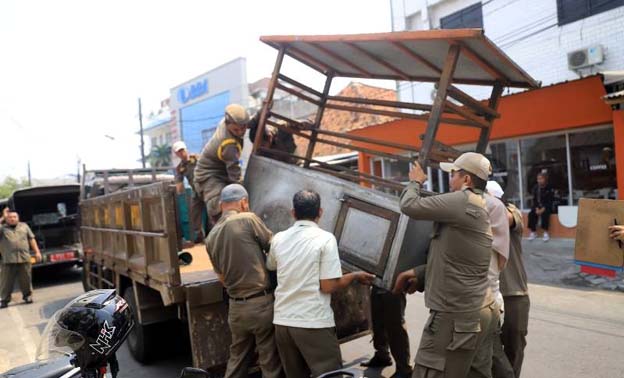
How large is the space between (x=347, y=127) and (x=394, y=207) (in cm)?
1721

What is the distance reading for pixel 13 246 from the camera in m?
8.07

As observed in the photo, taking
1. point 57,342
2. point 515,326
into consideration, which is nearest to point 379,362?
point 515,326

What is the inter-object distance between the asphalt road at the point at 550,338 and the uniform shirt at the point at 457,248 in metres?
1.73

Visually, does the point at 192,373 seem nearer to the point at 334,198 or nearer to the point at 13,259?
the point at 334,198

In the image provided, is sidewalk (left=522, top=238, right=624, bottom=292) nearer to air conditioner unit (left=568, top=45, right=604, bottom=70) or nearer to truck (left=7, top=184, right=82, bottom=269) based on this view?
air conditioner unit (left=568, top=45, right=604, bottom=70)

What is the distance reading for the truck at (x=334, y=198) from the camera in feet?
10.2

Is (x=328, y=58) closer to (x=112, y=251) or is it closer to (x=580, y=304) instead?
(x=112, y=251)

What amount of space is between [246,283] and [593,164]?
893cm

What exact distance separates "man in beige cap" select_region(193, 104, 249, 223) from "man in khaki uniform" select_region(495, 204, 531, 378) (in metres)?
2.26

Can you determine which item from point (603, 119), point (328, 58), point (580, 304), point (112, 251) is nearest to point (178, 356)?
point (112, 251)

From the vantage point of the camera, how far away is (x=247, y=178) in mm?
4148

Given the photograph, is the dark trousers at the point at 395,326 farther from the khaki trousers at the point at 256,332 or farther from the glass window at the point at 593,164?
the glass window at the point at 593,164

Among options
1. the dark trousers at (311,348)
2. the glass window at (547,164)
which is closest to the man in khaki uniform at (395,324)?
the dark trousers at (311,348)

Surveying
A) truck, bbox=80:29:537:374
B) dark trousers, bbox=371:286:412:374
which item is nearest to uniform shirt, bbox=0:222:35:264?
truck, bbox=80:29:537:374
